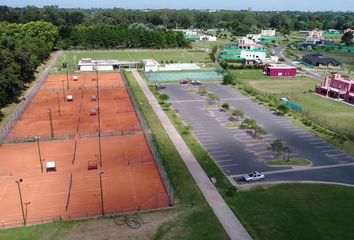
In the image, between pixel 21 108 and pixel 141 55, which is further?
pixel 141 55

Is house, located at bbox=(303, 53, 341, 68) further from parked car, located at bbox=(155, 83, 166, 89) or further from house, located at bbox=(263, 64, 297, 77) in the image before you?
parked car, located at bbox=(155, 83, 166, 89)

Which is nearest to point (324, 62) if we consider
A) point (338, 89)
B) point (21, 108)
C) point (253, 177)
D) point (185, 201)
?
point (338, 89)

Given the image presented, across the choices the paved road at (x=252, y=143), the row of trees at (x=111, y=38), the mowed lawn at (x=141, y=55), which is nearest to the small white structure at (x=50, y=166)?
the paved road at (x=252, y=143)

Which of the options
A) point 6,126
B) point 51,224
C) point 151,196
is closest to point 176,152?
point 151,196

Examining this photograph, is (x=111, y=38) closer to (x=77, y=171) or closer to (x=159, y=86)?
(x=159, y=86)

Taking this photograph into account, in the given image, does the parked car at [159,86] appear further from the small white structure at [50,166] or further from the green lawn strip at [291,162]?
the small white structure at [50,166]

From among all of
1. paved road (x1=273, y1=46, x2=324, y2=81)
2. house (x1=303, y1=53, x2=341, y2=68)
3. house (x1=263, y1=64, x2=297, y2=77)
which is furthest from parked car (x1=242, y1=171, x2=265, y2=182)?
house (x1=303, y1=53, x2=341, y2=68)

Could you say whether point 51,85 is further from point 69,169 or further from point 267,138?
point 267,138
